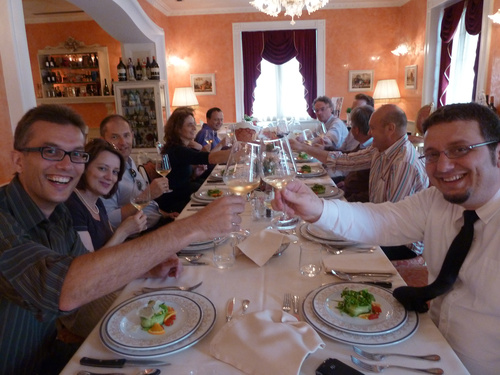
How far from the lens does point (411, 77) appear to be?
709cm

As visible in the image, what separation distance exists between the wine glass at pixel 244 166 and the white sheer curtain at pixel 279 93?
737 centimetres

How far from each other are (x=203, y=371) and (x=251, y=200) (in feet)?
4.38

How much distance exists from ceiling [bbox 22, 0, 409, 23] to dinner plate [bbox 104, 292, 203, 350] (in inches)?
259

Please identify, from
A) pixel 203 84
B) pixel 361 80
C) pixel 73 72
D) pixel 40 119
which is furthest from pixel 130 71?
pixel 40 119

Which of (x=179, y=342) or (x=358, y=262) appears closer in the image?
(x=179, y=342)

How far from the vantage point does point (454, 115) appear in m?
1.19

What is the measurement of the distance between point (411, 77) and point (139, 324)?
7.36 m

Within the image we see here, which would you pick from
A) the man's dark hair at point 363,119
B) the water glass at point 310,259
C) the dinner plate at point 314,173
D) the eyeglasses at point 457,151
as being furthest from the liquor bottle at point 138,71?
the eyeglasses at point 457,151

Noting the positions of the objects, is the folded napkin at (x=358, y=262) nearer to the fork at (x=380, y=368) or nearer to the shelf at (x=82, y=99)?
the fork at (x=380, y=368)

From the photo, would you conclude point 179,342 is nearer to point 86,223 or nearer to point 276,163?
point 276,163

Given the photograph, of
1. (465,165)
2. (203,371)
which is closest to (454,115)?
(465,165)

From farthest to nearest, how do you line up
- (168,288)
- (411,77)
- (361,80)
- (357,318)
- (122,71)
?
(361,80)
(411,77)
(122,71)
(168,288)
(357,318)

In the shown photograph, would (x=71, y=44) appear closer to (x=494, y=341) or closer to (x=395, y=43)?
(x=395, y=43)

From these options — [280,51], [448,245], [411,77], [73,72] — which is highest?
[280,51]
